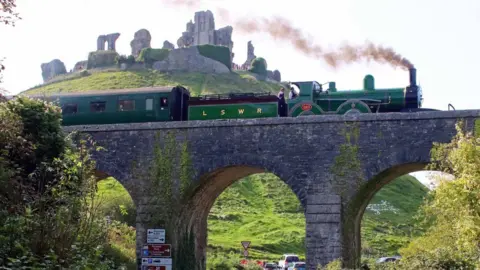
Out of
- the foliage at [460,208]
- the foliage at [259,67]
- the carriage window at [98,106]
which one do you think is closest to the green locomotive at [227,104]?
the carriage window at [98,106]

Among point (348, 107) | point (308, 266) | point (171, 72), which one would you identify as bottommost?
point (308, 266)

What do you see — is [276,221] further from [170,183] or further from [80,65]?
[80,65]

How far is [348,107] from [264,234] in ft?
93.0

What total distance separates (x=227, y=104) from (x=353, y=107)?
16.9 feet

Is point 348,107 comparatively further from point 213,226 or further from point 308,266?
point 213,226

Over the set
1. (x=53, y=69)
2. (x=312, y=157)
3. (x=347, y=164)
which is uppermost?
(x=53, y=69)

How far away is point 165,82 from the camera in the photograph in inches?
4050

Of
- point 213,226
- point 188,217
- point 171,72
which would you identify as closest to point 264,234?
point 213,226

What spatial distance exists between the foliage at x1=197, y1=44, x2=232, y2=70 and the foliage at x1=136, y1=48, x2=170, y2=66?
20.4 ft

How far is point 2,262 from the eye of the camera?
497 inches

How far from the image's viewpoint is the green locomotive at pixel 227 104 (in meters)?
26.7

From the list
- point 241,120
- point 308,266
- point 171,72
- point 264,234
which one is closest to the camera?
point 308,266

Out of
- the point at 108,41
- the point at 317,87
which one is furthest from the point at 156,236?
the point at 108,41

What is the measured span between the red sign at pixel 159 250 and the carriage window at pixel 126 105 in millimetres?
6267
